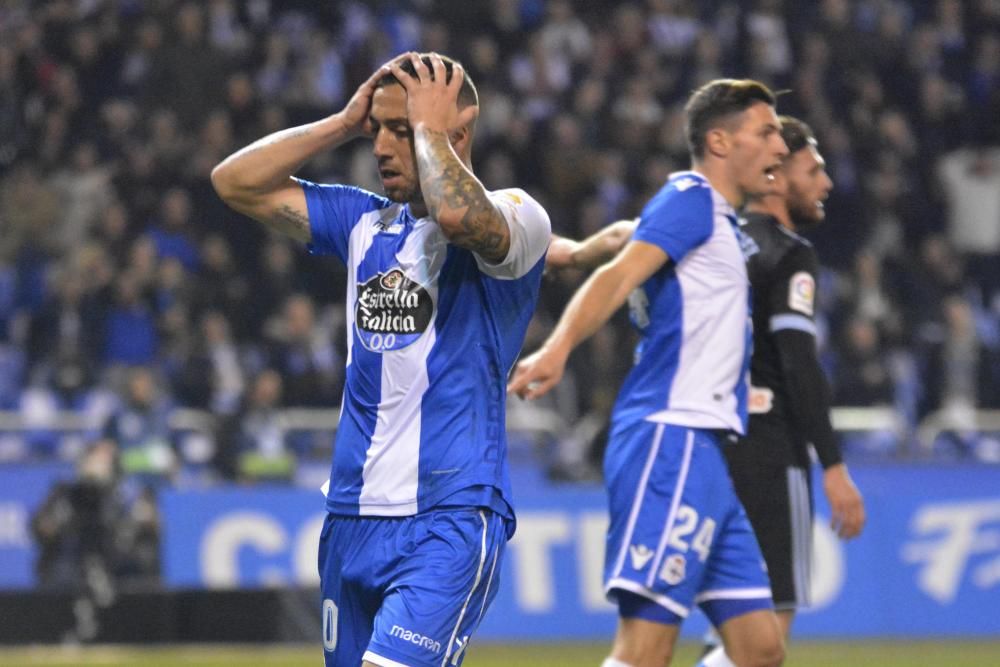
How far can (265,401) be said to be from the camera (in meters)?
14.2

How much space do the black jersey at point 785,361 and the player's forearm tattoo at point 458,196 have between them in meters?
2.27

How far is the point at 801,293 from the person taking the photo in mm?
6633

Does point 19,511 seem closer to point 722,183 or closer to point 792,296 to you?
point 792,296

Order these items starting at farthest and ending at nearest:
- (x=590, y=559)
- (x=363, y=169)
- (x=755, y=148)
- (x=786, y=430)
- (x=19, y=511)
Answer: (x=363, y=169)
(x=19, y=511)
(x=590, y=559)
(x=786, y=430)
(x=755, y=148)

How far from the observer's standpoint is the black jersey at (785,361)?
6.52 meters

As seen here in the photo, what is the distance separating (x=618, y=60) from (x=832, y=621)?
819 centimetres

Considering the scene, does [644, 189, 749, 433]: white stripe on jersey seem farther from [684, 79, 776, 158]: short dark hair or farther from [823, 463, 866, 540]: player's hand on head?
[823, 463, 866, 540]: player's hand on head

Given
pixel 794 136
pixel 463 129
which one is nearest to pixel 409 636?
pixel 463 129

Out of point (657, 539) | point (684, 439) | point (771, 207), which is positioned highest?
point (771, 207)

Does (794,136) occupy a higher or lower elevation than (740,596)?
higher

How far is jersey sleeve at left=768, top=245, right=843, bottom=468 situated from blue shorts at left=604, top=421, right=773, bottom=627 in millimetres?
521

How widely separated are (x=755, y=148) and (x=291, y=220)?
6.52 feet

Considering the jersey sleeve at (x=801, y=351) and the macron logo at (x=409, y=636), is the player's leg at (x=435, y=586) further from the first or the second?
the jersey sleeve at (x=801, y=351)

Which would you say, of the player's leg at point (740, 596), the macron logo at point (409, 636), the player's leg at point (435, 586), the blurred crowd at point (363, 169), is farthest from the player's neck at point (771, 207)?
the blurred crowd at point (363, 169)
